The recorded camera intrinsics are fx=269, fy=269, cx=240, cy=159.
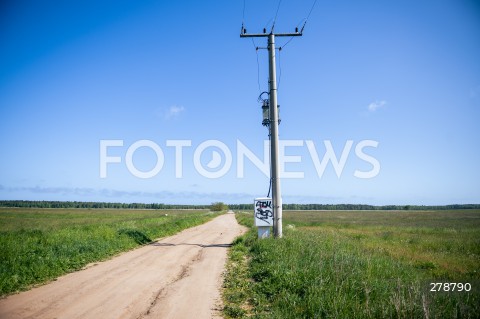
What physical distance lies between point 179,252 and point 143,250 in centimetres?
203

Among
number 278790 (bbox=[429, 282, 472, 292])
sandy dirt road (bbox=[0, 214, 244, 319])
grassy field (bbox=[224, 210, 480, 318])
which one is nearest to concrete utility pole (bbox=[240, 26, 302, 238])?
grassy field (bbox=[224, 210, 480, 318])

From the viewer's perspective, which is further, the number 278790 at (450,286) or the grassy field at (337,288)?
the number 278790 at (450,286)

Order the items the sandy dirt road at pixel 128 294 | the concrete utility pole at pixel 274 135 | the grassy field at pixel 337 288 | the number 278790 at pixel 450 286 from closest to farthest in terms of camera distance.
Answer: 1. the grassy field at pixel 337 288
2. the sandy dirt road at pixel 128 294
3. the number 278790 at pixel 450 286
4. the concrete utility pole at pixel 274 135

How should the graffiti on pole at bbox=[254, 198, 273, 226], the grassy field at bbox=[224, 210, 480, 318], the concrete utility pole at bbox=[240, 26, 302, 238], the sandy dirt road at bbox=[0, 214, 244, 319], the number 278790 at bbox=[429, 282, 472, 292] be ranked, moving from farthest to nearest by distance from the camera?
the graffiti on pole at bbox=[254, 198, 273, 226] < the concrete utility pole at bbox=[240, 26, 302, 238] < the number 278790 at bbox=[429, 282, 472, 292] < the sandy dirt road at bbox=[0, 214, 244, 319] < the grassy field at bbox=[224, 210, 480, 318]

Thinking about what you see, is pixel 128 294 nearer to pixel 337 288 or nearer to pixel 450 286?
pixel 337 288

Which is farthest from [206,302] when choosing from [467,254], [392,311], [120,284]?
[467,254]

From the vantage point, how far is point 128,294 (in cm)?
698

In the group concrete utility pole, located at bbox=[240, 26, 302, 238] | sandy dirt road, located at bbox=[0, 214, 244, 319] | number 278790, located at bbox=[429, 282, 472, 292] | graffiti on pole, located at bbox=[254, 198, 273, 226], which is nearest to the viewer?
sandy dirt road, located at bbox=[0, 214, 244, 319]

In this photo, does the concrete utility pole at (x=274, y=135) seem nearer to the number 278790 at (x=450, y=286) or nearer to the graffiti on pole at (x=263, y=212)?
the graffiti on pole at (x=263, y=212)

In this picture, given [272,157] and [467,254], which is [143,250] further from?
[467,254]

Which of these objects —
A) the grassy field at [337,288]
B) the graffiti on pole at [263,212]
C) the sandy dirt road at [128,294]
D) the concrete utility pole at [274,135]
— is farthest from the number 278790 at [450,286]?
the graffiti on pole at [263,212]

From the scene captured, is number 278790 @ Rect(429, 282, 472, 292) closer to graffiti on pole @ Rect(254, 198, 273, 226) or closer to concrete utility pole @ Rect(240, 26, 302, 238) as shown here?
concrete utility pole @ Rect(240, 26, 302, 238)

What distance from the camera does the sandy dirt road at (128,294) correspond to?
18.9 ft

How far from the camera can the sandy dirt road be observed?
5754 millimetres
